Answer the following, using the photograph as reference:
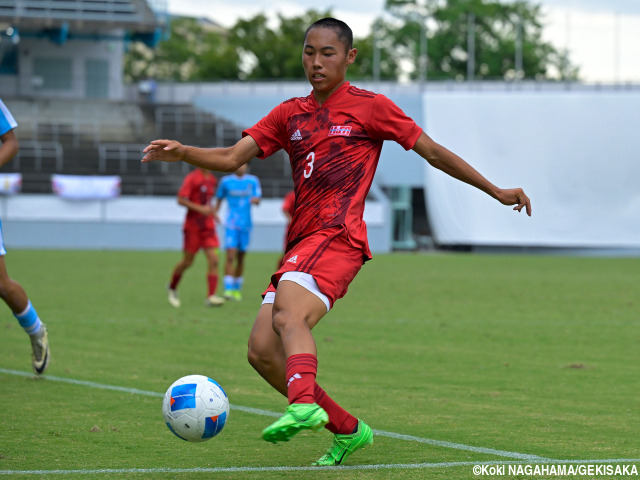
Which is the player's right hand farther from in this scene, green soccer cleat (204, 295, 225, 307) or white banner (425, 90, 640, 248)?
white banner (425, 90, 640, 248)

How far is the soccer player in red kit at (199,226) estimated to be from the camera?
1398 centimetres

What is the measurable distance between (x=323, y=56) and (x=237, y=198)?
11.1 meters

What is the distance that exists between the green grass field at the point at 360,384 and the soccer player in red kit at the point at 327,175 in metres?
0.61

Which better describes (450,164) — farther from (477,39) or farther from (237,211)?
(477,39)

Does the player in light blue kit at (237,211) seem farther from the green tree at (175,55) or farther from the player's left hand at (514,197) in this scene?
the green tree at (175,55)

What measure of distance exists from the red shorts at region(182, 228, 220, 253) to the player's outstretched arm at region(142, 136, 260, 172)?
9.07m

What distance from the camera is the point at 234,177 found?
1574 centimetres

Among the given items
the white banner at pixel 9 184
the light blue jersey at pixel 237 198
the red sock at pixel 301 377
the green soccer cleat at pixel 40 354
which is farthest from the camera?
the white banner at pixel 9 184

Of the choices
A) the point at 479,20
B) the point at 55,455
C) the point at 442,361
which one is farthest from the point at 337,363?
the point at 479,20

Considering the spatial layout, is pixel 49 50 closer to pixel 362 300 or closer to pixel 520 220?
pixel 520 220

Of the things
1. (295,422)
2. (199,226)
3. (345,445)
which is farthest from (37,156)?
(295,422)

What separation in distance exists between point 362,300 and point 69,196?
22.5 metres

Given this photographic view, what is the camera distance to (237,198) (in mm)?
15805

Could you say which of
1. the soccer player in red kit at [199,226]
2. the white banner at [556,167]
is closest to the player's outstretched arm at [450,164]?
the soccer player in red kit at [199,226]
